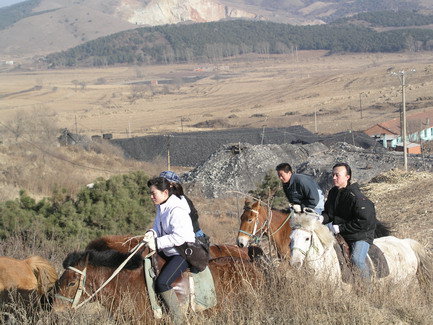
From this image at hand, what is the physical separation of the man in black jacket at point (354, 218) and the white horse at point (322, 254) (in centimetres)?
29

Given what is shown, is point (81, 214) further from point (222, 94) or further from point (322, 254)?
point (222, 94)

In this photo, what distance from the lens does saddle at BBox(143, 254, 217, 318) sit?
552 cm

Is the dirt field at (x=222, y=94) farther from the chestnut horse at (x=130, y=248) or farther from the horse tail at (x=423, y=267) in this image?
the chestnut horse at (x=130, y=248)

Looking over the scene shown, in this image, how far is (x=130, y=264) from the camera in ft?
18.5

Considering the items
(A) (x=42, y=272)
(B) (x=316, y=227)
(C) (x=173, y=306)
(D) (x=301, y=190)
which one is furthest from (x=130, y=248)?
(D) (x=301, y=190)

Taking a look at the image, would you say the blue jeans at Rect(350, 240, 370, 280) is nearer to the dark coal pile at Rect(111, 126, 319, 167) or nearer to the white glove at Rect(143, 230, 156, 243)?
the white glove at Rect(143, 230, 156, 243)

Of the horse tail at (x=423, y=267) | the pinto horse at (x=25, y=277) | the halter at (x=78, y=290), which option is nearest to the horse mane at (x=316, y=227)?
the horse tail at (x=423, y=267)

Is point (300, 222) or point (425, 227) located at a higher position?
point (300, 222)

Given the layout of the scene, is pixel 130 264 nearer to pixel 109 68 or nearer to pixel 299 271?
pixel 299 271

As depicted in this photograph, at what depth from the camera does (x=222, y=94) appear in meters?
105

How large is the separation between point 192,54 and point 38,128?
432 feet

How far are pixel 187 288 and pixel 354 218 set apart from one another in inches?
85.8

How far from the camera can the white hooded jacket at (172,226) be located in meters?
5.41

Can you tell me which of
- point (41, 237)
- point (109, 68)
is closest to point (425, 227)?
point (41, 237)
